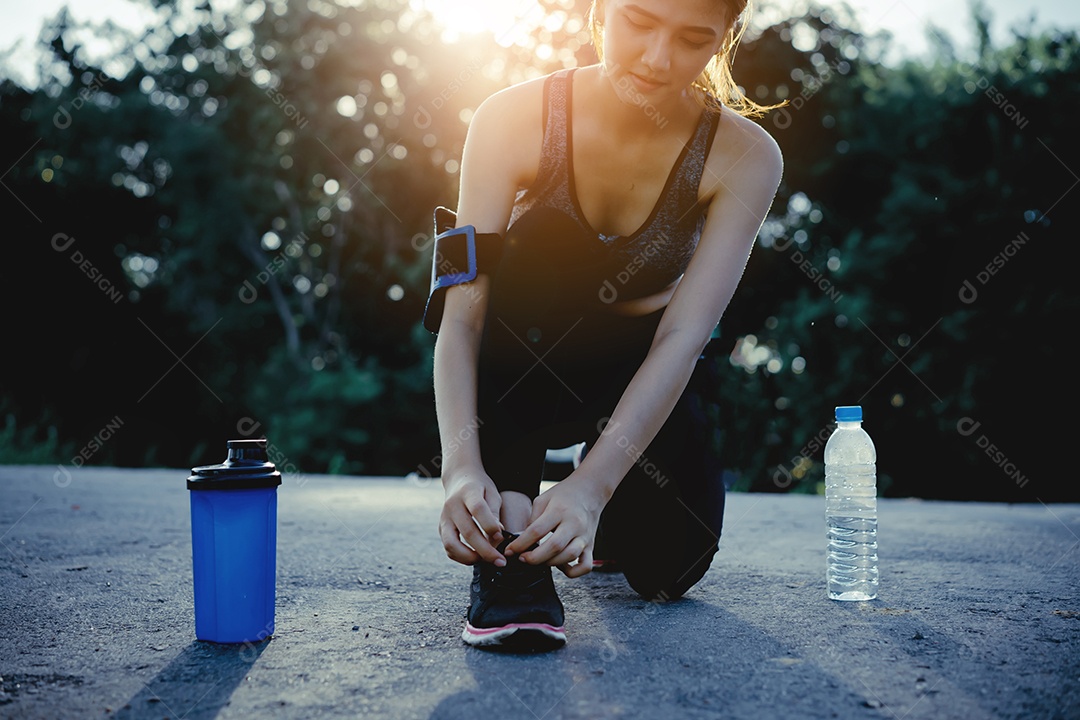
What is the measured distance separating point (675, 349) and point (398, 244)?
14702mm

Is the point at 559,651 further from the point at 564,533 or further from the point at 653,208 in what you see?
the point at 653,208

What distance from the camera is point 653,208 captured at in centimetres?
224

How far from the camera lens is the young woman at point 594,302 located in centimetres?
181

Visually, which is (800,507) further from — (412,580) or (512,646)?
(512,646)

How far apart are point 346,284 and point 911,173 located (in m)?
10.9

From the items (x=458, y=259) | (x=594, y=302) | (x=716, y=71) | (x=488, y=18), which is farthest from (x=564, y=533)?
(x=488, y=18)

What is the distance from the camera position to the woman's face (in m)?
1.93

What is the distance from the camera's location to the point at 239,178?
1600 cm

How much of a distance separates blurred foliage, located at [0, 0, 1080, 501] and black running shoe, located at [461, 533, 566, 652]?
2.93 feet

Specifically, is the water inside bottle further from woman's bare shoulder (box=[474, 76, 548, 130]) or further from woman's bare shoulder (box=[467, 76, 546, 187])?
woman's bare shoulder (box=[474, 76, 548, 130])

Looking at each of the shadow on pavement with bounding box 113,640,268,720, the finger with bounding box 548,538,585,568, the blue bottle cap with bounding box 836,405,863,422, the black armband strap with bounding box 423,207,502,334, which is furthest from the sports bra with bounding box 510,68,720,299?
the shadow on pavement with bounding box 113,640,268,720

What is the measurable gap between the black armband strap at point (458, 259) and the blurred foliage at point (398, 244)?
848 mm

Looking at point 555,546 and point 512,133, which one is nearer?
point 555,546

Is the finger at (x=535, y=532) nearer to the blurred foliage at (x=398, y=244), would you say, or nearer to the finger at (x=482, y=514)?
the finger at (x=482, y=514)
